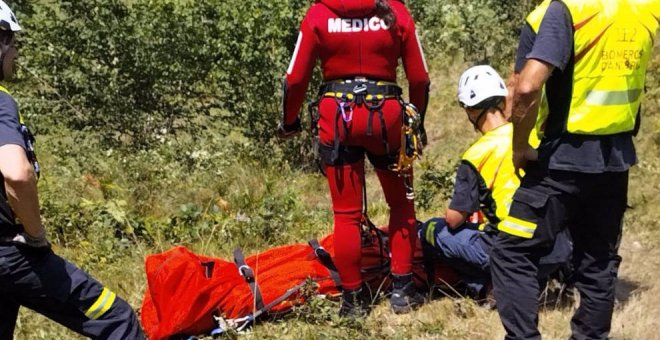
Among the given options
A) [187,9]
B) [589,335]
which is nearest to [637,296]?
[589,335]

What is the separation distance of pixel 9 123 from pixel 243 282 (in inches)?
74.0

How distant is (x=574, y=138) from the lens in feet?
10.9

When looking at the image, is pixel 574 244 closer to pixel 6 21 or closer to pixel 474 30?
pixel 6 21

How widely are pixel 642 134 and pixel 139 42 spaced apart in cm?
554

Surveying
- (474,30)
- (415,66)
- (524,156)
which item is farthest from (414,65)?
(474,30)

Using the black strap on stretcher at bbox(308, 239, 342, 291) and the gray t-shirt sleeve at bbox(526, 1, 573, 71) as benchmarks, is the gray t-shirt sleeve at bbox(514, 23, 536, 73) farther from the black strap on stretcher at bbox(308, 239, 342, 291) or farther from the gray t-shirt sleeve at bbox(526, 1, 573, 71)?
the black strap on stretcher at bbox(308, 239, 342, 291)

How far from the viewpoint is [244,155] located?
343 inches

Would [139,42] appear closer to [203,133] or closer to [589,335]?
[203,133]

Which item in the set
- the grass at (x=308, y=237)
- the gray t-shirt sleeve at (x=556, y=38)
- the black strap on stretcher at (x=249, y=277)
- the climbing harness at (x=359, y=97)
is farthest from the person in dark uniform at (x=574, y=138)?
the black strap on stretcher at (x=249, y=277)

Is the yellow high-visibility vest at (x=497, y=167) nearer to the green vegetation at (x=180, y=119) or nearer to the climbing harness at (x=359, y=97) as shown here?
the climbing harness at (x=359, y=97)

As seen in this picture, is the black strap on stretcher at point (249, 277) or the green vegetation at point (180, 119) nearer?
the black strap on stretcher at point (249, 277)

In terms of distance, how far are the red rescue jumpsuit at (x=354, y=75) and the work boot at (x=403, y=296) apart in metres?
0.07

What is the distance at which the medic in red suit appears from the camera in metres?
4.30

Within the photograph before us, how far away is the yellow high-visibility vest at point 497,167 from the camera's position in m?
4.27
